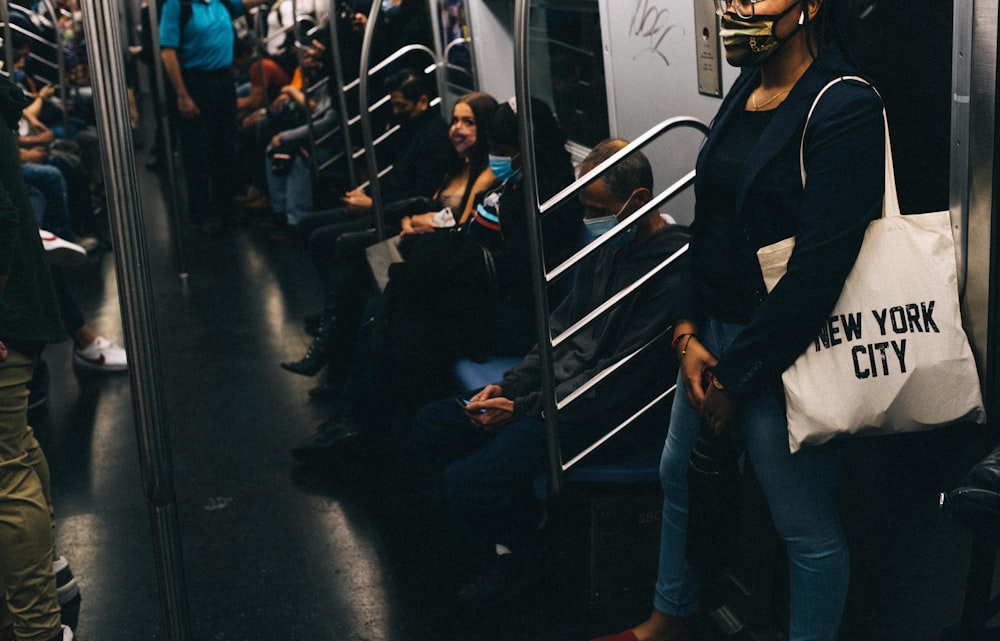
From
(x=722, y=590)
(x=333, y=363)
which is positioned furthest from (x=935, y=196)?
(x=333, y=363)

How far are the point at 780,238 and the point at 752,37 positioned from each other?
40 cm

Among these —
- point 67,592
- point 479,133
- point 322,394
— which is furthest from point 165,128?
point 67,592

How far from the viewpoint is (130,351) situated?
1996 millimetres

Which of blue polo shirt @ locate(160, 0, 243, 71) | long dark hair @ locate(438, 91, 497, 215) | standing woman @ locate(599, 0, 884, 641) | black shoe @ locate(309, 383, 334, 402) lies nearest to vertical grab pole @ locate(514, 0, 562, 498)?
standing woman @ locate(599, 0, 884, 641)

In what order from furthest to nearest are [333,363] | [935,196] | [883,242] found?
[333,363] < [935,196] < [883,242]

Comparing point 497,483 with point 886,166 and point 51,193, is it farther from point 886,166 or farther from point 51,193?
point 51,193

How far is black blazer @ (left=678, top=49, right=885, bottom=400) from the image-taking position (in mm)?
2158

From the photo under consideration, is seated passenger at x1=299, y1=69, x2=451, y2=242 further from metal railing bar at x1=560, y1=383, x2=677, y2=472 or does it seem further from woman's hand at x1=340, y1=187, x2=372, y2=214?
metal railing bar at x1=560, y1=383, x2=677, y2=472

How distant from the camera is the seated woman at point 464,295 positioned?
3.88 metres

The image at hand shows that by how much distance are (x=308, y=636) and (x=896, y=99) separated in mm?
2113

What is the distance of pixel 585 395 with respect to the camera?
3.18 m

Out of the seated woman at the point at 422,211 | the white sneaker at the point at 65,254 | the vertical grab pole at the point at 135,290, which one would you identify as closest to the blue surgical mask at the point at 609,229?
the vertical grab pole at the point at 135,290

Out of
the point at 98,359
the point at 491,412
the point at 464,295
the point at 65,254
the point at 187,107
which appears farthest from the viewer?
the point at 187,107

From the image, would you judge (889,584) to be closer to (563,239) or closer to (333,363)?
(563,239)
